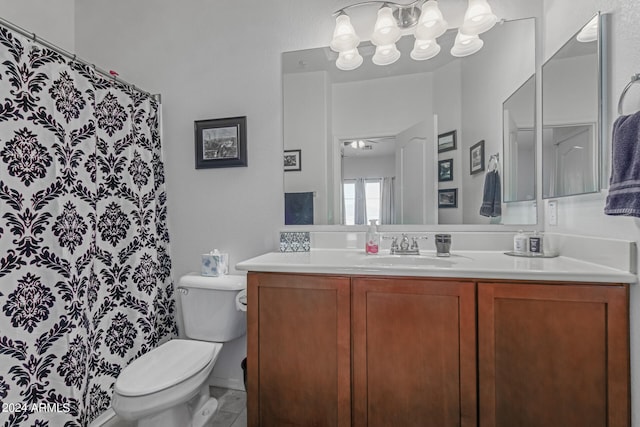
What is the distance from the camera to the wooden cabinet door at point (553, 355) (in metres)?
1.00

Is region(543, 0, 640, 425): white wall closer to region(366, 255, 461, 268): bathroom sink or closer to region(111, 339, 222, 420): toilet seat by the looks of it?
region(366, 255, 461, 268): bathroom sink

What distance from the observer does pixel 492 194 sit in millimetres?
1600

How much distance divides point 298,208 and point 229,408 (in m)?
1.22

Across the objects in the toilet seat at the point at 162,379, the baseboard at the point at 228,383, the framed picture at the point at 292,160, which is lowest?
the baseboard at the point at 228,383

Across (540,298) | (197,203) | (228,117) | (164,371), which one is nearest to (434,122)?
(540,298)

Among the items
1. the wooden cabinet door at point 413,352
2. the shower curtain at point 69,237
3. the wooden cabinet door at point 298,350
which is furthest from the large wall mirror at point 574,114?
the shower curtain at point 69,237

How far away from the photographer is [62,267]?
1.29m

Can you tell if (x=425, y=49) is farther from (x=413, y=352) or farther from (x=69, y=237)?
(x=69, y=237)

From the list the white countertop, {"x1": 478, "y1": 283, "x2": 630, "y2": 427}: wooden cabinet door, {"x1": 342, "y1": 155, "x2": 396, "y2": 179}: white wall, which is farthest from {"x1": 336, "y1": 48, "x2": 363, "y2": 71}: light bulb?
{"x1": 478, "y1": 283, "x2": 630, "y2": 427}: wooden cabinet door

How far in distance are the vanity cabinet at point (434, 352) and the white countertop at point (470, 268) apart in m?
0.03

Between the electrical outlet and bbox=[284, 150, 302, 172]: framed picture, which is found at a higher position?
bbox=[284, 150, 302, 172]: framed picture

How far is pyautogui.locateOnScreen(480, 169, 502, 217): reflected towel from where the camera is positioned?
1592mm

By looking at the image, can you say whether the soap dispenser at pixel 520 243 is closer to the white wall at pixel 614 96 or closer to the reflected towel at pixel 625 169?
the white wall at pixel 614 96

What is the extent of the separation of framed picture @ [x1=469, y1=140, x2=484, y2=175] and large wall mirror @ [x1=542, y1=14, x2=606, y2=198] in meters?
0.28
